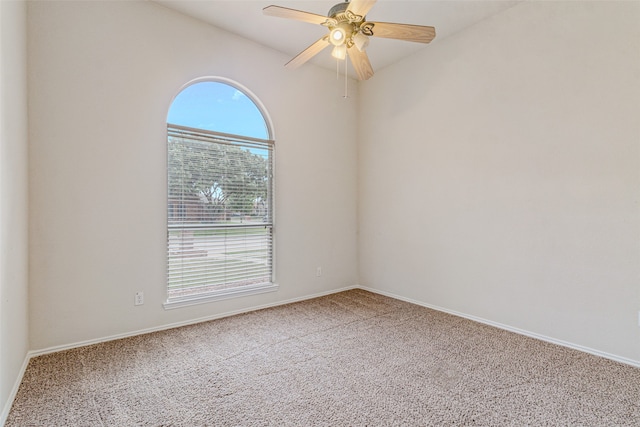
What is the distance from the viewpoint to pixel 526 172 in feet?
9.34

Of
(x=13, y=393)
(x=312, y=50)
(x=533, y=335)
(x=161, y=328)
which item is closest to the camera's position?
(x=13, y=393)

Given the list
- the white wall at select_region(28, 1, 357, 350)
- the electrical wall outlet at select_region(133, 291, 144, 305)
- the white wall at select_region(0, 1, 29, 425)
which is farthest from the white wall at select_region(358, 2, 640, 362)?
the white wall at select_region(0, 1, 29, 425)

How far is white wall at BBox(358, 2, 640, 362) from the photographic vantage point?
93.6 inches

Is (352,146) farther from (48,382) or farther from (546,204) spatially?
(48,382)

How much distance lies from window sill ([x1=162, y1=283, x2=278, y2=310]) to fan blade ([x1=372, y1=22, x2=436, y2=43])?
2.73m

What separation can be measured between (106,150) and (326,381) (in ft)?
8.24

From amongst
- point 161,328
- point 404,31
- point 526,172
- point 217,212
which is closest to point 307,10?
point 404,31

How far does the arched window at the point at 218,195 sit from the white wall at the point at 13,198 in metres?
1.01

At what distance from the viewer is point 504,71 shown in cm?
297

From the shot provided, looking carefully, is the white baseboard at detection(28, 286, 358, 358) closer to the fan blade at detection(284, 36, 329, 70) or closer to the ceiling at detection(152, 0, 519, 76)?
the fan blade at detection(284, 36, 329, 70)

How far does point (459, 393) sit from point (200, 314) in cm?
240

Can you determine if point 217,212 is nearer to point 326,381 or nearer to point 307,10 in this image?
point 326,381

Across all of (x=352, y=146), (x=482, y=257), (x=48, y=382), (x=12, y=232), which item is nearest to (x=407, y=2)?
(x=352, y=146)

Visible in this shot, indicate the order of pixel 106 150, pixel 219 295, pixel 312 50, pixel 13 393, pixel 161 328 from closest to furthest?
pixel 13 393 → pixel 312 50 → pixel 106 150 → pixel 161 328 → pixel 219 295
